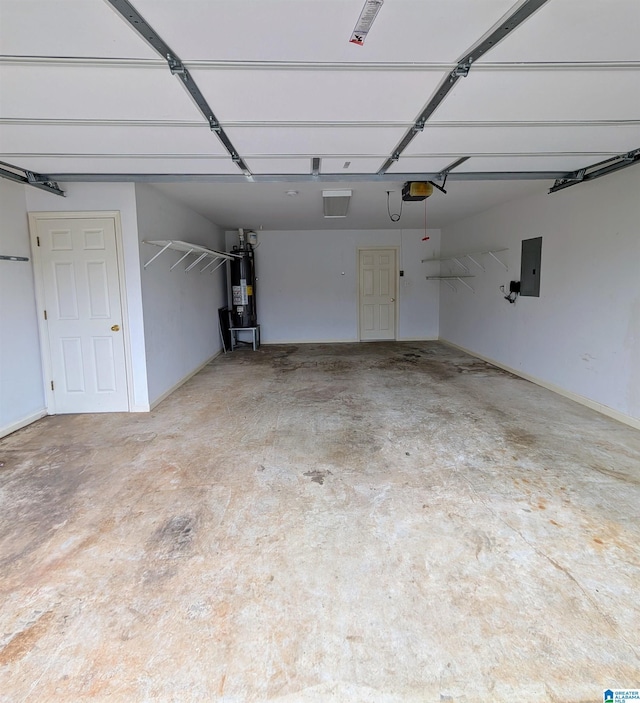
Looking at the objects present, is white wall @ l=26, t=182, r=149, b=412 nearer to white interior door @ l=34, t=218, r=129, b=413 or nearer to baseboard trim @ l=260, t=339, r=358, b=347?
white interior door @ l=34, t=218, r=129, b=413

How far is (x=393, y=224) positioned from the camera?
7.48 m

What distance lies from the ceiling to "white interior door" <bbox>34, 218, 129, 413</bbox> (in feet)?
2.18

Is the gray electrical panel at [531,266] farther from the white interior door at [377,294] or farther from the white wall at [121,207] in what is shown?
the white wall at [121,207]

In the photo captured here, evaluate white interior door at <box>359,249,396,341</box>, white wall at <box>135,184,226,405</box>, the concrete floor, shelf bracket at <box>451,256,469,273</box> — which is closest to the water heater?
white wall at <box>135,184,226,405</box>

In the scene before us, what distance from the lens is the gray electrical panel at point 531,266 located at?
4.82 meters

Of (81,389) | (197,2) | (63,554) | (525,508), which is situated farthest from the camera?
(81,389)

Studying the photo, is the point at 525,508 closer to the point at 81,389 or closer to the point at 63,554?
the point at 63,554

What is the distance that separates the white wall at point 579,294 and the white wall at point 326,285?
237cm

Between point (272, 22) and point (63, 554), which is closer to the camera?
point (272, 22)

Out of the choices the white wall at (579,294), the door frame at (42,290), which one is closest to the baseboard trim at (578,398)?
the white wall at (579,294)

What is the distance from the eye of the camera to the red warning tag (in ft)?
4.64

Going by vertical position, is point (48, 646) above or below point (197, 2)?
below

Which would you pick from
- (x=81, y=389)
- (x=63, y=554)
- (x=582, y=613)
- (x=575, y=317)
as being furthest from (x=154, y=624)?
(x=575, y=317)

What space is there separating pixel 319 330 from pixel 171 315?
411 cm
